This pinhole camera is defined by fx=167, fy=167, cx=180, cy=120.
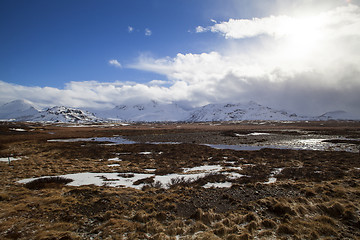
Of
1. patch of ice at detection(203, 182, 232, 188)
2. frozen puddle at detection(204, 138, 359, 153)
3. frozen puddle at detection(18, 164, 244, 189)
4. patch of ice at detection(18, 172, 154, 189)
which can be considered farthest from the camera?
frozen puddle at detection(204, 138, 359, 153)

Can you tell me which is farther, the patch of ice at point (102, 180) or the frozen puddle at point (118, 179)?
the patch of ice at point (102, 180)

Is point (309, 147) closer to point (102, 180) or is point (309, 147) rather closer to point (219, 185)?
point (219, 185)

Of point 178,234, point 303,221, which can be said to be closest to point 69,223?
point 178,234

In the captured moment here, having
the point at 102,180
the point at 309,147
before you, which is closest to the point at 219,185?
the point at 102,180

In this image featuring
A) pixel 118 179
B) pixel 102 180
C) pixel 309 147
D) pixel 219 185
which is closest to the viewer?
pixel 219 185

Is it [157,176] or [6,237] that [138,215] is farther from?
[157,176]

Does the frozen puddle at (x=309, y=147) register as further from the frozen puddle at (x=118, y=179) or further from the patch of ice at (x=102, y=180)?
the patch of ice at (x=102, y=180)

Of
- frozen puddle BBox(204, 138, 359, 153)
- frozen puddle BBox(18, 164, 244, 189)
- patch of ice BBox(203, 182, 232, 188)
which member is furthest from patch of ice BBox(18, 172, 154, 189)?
frozen puddle BBox(204, 138, 359, 153)

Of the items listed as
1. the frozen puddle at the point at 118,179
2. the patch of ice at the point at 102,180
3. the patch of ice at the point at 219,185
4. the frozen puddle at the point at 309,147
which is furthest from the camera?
the frozen puddle at the point at 309,147

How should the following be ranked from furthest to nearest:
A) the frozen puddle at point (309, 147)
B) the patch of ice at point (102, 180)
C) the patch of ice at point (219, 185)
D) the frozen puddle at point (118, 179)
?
1. the frozen puddle at point (309, 147)
2. the patch of ice at point (102, 180)
3. the frozen puddle at point (118, 179)
4. the patch of ice at point (219, 185)

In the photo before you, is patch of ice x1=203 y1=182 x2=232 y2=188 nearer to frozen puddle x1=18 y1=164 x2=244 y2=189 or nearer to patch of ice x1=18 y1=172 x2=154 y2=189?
frozen puddle x1=18 y1=164 x2=244 y2=189

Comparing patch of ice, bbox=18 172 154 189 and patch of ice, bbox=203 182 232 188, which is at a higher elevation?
patch of ice, bbox=203 182 232 188

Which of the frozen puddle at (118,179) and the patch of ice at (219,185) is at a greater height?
the patch of ice at (219,185)

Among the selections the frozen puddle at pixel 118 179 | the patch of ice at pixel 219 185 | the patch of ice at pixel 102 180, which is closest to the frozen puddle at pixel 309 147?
the frozen puddle at pixel 118 179
